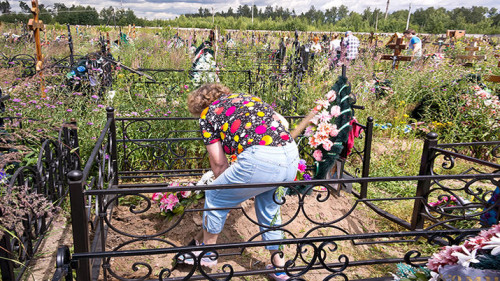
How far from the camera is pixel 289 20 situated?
47812mm

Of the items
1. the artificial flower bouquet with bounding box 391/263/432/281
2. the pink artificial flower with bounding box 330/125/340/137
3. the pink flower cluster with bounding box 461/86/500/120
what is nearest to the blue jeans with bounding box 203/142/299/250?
the artificial flower bouquet with bounding box 391/263/432/281

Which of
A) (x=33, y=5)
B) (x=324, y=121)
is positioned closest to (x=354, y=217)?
(x=324, y=121)

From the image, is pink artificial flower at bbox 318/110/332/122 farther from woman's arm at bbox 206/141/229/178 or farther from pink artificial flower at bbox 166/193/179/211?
pink artificial flower at bbox 166/193/179/211

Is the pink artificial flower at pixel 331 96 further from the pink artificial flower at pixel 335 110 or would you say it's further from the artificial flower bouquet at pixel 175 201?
the artificial flower bouquet at pixel 175 201

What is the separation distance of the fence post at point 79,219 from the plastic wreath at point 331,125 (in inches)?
83.8

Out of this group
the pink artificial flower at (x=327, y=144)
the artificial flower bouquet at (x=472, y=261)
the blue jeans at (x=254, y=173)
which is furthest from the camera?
the pink artificial flower at (x=327, y=144)

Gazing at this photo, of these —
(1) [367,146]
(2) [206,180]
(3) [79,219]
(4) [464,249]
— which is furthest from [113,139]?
(4) [464,249]

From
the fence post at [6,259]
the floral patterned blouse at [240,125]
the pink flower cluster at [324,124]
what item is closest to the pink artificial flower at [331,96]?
the pink flower cluster at [324,124]

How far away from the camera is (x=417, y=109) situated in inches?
251

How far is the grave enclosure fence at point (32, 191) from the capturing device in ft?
5.33

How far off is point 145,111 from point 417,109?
4.75 meters

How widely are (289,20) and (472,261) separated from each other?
4954 centimetres

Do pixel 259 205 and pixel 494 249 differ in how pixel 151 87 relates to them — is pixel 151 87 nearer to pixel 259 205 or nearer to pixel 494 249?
pixel 259 205

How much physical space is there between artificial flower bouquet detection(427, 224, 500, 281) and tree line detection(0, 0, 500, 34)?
5804 millimetres
